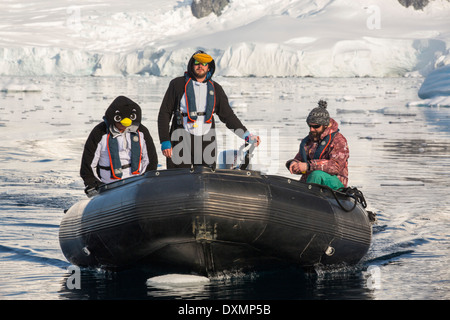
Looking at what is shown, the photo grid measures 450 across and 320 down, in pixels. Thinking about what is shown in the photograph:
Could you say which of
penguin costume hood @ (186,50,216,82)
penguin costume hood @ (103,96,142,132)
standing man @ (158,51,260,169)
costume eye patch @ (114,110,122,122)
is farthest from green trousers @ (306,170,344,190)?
costume eye patch @ (114,110,122,122)

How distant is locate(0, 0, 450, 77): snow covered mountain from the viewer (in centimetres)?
6103

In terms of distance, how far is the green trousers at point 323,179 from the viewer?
5625mm

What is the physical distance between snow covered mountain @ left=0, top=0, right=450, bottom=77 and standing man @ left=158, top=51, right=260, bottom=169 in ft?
139

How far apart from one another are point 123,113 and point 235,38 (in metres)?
69.4

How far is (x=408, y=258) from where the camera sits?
5.82 meters

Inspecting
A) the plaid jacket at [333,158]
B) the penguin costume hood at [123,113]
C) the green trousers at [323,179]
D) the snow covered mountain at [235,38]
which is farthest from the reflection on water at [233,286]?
the snow covered mountain at [235,38]

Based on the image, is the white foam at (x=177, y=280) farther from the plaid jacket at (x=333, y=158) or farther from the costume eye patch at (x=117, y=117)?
the plaid jacket at (x=333, y=158)

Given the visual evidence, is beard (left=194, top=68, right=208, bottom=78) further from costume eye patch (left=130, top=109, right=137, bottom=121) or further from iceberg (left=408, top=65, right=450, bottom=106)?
iceberg (left=408, top=65, right=450, bottom=106)

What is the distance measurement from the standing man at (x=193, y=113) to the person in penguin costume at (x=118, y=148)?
504 millimetres

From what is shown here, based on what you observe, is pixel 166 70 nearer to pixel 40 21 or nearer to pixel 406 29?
pixel 406 29

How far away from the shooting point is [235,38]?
73500 mm

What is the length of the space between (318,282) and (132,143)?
1668mm

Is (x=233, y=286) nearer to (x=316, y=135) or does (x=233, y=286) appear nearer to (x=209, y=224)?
(x=209, y=224)
